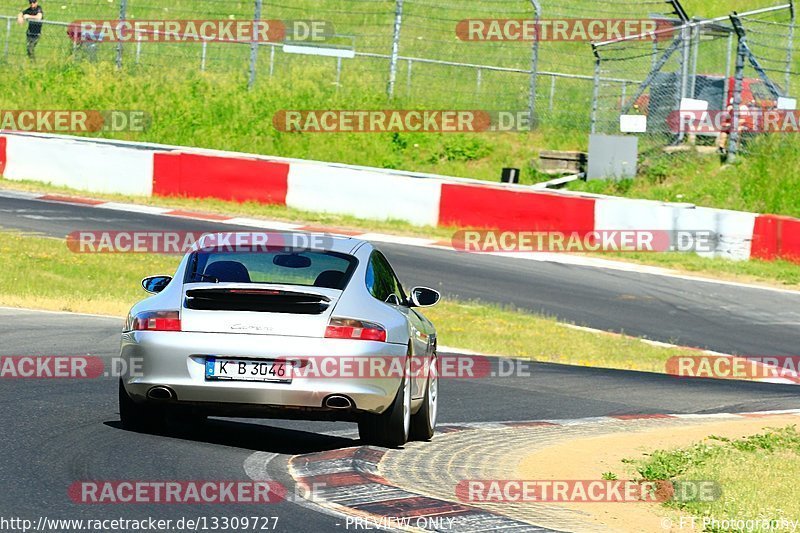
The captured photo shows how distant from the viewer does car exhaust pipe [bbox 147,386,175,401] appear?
827cm

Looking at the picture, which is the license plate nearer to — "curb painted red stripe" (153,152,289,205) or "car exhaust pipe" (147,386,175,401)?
"car exhaust pipe" (147,386,175,401)

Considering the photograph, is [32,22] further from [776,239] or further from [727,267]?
[776,239]

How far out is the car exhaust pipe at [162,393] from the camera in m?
8.27

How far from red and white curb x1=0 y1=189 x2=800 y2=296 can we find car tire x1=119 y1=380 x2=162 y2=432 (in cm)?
1384

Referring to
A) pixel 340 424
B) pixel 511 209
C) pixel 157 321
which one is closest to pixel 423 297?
pixel 340 424

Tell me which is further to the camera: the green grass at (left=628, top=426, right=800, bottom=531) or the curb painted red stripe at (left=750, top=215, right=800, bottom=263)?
the curb painted red stripe at (left=750, top=215, right=800, bottom=263)

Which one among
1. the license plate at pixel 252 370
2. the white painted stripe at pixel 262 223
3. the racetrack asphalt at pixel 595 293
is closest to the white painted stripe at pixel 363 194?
the white painted stripe at pixel 262 223

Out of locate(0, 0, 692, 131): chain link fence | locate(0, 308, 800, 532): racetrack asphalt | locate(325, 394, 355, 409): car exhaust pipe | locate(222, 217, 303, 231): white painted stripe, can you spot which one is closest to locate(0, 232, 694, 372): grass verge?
locate(0, 308, 800, 532): racetrack asphalt

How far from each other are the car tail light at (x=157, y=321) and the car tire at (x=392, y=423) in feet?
4.30

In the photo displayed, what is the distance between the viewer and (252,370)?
26.8ft

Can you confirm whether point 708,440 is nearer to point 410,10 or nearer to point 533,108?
point 533,108

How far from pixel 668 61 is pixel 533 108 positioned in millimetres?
3790

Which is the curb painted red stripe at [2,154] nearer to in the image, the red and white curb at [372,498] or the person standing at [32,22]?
the person standing at [32,22]

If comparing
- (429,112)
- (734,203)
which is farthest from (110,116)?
(734,203)
